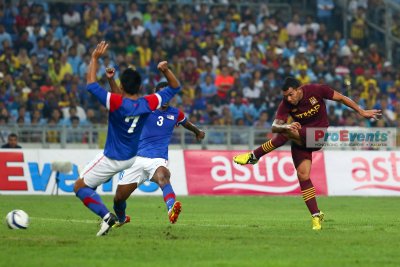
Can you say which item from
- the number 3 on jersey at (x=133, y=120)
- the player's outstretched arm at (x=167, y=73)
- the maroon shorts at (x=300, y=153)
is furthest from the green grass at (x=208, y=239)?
the player's outstretched arm at (x=167, y=73)

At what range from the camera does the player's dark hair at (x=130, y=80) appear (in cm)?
1439

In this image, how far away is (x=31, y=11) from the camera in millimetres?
35906

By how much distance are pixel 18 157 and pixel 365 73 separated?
15106 mm

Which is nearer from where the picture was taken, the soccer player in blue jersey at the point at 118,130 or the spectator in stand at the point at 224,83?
the soccer player in blue jersey at the point at 118,130

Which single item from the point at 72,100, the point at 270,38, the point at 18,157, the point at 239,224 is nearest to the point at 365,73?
the point at 270,38

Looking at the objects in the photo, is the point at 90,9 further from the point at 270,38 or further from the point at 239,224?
the point at 239,224

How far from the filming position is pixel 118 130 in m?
14.6

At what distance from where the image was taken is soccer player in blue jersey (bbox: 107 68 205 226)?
16.4 metres

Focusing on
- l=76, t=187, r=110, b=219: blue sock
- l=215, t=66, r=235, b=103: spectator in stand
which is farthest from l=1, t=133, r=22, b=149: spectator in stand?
l=76, t=187, r=110, b=219: blue sock

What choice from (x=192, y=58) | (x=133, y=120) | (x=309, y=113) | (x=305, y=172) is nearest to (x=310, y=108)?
(x=309, y=113)

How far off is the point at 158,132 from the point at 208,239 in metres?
3.70

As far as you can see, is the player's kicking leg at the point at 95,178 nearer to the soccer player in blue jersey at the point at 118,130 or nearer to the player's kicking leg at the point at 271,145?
the soccer player in blue jersey at the point at 118,130

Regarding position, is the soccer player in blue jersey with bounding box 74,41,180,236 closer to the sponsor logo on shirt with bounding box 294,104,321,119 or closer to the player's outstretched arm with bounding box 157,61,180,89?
the player's outstretched arm with bounding box 157,61,180,89

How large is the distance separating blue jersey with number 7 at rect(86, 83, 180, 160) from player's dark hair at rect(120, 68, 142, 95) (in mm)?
158
